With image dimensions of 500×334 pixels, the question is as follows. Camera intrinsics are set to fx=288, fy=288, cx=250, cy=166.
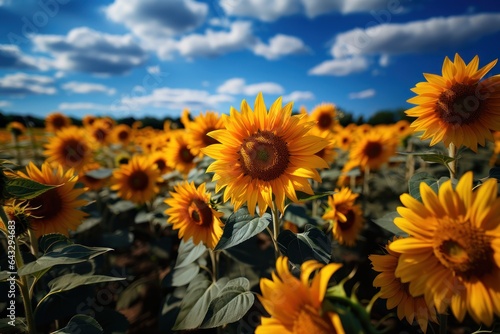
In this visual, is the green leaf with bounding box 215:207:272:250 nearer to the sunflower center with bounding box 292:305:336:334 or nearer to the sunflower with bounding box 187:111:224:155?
the sunflower center with bounding box 292:305:336:334

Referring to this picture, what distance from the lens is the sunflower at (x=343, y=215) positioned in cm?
304

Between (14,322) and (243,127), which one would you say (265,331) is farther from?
(14,322)

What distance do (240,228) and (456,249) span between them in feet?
3.65

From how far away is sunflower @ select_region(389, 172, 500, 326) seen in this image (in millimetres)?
1207

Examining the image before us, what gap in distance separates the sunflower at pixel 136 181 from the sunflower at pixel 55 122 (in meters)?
Answer: 5.45

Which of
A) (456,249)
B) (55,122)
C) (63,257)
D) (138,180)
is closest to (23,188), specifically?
(63,257)

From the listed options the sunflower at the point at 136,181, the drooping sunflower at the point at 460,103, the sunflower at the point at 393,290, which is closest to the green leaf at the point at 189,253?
the sunflower at the point at 393,290

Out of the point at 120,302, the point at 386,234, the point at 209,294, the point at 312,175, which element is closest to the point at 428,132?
the point at 312,175

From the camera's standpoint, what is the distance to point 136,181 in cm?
417

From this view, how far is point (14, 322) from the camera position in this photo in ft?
6.19

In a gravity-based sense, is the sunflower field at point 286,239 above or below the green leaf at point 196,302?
above

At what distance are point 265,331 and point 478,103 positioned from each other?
6.72 ft

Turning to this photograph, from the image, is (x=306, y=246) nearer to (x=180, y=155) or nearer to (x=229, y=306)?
(x=229, y=306)

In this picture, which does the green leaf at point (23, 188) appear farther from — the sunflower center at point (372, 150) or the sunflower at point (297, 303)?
the sunflower center at point (372, 150)
